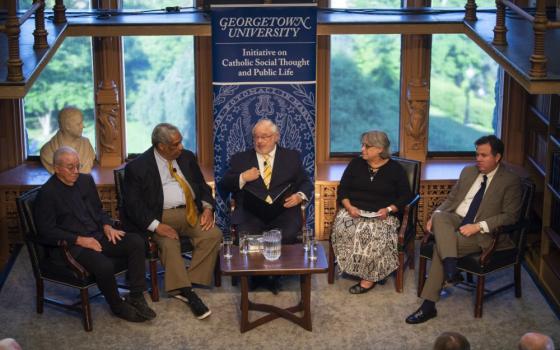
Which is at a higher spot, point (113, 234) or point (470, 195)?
point (470, 195)

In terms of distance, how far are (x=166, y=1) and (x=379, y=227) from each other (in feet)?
9.98

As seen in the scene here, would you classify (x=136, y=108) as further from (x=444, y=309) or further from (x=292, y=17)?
(x=444, y=309)

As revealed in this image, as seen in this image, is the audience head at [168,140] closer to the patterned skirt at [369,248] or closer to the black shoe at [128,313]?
the black shoe at [128,313]

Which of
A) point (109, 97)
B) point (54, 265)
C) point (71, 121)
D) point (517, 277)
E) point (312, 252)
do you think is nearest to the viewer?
point (312, 252)

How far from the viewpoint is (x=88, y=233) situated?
6977 millimetres

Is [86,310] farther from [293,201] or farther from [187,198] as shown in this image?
[293,201]

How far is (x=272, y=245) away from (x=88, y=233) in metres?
1.36

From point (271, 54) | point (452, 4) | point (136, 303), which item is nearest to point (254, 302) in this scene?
point (136, 303)

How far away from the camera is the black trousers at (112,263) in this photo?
22.2 ft

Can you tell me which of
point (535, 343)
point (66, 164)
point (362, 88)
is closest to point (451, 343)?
point (535, 343)

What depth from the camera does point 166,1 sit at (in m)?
8.85

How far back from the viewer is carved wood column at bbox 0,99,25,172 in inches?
345

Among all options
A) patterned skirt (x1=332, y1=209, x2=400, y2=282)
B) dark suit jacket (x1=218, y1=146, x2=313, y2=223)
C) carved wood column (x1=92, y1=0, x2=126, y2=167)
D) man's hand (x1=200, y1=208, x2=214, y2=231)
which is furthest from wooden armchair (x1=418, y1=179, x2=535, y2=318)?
carved wood column (x1=92, y1=0, x2=126, y2=167)

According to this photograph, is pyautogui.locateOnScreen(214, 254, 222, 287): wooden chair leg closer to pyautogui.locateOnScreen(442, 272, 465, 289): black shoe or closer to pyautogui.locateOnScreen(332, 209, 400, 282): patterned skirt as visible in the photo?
pyautogui.locateOnScreen(332, 209, 400, 282): patterned skirt
